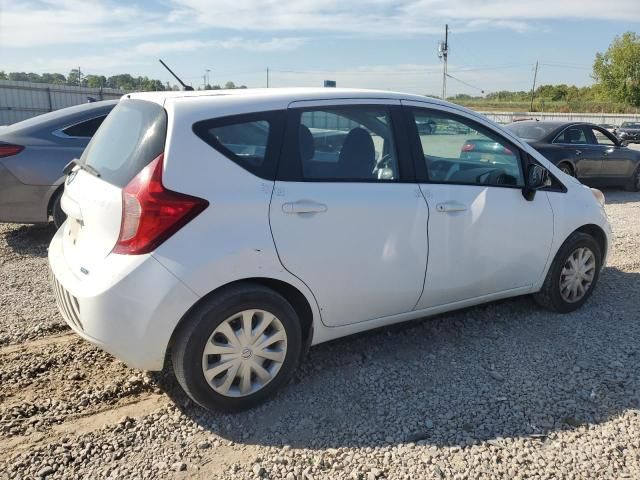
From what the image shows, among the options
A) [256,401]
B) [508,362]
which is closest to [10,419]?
[256,401]

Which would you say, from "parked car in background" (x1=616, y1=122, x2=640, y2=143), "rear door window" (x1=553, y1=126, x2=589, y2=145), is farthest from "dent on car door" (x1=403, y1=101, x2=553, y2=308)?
"parked car in background" (x1=616, y1=122, x2=640, y2=143)

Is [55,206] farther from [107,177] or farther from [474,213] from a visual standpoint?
[474,213]

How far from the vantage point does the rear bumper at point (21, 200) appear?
5.79 metres

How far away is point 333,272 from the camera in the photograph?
10.5ft

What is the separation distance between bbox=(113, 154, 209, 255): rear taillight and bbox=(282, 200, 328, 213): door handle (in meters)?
0.53

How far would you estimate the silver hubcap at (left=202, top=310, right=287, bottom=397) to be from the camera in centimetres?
291

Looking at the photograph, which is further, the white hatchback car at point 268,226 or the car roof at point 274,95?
the car roof at point 274,95

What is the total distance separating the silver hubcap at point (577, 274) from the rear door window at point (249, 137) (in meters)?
2.68

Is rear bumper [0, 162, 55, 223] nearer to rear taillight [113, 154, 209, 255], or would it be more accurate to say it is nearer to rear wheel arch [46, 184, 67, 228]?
rear wheel arch [46, 184, 67, 228]

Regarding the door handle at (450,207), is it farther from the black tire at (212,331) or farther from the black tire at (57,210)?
the black tire at (57,210)

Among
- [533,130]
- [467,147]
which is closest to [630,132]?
[533,130]

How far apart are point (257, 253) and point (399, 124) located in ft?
4.35

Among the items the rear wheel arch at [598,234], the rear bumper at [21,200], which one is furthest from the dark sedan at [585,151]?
the rear bumper at [21,200]

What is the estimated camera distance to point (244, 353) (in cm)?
299
